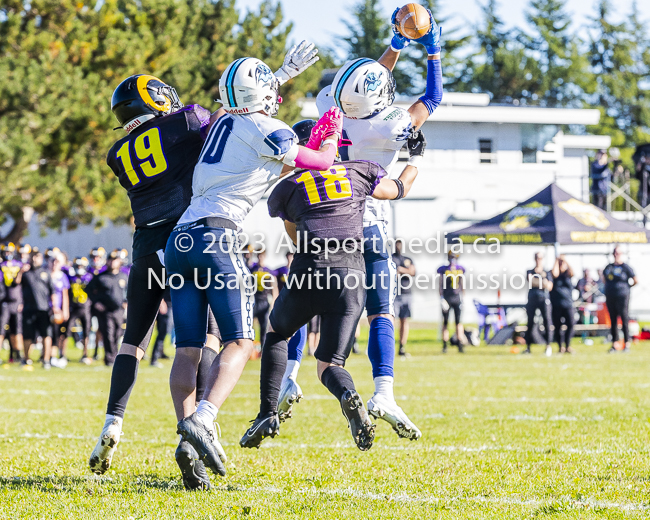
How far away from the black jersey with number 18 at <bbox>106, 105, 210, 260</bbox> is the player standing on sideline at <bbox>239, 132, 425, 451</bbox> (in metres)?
0.55

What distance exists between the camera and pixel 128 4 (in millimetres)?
26703

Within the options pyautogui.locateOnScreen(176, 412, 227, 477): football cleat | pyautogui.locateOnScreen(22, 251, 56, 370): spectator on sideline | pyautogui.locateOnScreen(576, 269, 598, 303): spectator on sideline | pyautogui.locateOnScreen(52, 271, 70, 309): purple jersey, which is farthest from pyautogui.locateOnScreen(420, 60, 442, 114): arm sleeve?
pyautogui.locateOnScreen(576, 269, 598, 303): spectator on sideline

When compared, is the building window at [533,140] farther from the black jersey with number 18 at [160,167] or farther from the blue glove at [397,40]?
the black jersey with number 18 at [160,167]

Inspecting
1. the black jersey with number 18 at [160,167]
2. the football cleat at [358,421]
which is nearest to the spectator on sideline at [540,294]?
the football cleat at [358,421]

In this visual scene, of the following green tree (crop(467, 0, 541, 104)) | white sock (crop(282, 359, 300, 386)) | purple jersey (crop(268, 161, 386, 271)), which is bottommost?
white sock (crop(282, 359, 300, 386))

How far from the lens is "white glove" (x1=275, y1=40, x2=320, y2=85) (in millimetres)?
5223

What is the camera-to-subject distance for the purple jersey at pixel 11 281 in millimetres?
15422

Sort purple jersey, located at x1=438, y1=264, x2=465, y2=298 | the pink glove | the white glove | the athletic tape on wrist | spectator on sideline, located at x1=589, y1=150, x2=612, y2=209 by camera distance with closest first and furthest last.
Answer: the pink glove, the white glove, the athletic tape on wrist, purple jersey, located at x1=438, y1=264, x2=465, y2=298, spectator on sideline, located at x1=589, y1=150, x2=612, y2=209

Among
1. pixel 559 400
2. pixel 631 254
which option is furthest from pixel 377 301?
pixel 631 254

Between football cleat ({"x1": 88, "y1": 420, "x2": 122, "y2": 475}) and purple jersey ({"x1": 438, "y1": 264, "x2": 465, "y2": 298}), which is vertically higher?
purple jersey ({"x1": 438, "y1": 264, "x2": 465, "y2": 298})

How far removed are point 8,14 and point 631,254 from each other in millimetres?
21935

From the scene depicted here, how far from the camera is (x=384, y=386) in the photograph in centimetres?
527

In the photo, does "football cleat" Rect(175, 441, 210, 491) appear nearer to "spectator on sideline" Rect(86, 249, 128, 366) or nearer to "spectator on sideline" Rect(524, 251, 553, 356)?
"spectator on sideline" Rect(86, 249, 128, 366)

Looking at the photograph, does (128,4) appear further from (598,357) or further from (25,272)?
(598,357)
